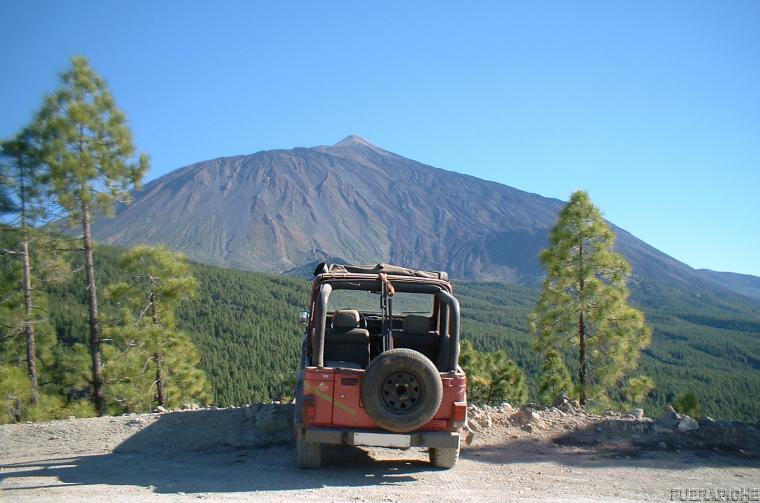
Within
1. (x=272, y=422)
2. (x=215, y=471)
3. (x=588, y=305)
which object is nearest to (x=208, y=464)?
(x=215, y=471)

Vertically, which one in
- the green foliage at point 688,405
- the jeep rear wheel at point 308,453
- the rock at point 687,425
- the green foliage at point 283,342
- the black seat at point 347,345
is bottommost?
the green foliage at point 283,342

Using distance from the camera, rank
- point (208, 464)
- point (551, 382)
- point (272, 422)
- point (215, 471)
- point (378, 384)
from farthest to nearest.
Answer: point (551, 382), point (272, 422), point (208, 464), point (215, 471), point (378, 384)

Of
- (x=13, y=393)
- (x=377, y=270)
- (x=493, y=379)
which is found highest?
(x=377, y=270)

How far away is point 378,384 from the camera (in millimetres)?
6426

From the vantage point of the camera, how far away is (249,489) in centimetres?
609

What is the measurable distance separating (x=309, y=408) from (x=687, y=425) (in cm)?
636

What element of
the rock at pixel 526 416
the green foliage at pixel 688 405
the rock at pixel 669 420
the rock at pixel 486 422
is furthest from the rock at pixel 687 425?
the rock at pixel 486 422

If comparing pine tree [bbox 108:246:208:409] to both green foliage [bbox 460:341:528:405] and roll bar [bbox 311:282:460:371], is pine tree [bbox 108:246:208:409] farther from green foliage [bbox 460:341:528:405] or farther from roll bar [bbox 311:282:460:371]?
green foliage [bbox 460:341:528:405]

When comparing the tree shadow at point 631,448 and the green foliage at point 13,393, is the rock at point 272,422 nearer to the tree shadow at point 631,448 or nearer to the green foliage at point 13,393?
the tree shadow at point 631,448

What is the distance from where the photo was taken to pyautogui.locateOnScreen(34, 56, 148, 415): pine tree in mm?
13109

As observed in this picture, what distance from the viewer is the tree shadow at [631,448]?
7.79 meters

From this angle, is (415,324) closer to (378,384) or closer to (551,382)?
(378,384)

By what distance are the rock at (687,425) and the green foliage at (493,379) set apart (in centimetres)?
2118

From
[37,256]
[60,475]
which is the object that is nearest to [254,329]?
[37,256]
